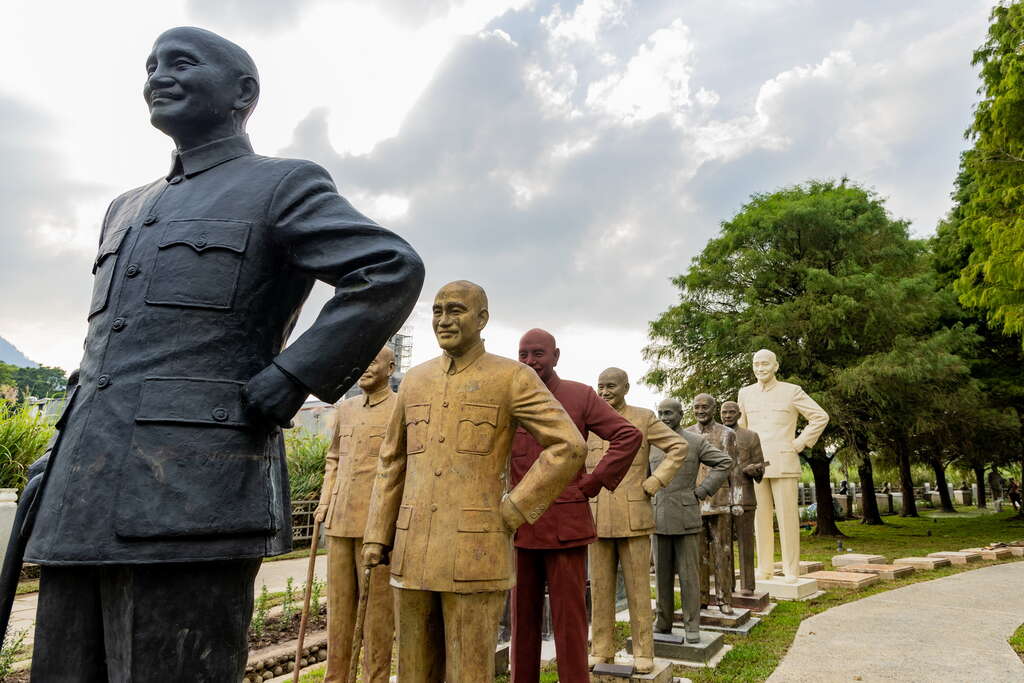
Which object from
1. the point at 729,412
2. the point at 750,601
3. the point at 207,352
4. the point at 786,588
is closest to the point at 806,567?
the point at 786,588

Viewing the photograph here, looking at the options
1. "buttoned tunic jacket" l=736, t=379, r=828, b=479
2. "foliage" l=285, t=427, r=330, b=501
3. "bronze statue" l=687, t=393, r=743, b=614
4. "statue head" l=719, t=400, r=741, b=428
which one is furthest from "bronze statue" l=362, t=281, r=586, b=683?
"foliage" l=285, t=427, r=330, b=501

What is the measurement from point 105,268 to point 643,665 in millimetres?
4354

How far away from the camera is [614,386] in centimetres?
561

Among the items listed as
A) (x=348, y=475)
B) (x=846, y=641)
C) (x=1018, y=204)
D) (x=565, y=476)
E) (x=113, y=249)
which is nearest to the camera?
(x=113, y=249)

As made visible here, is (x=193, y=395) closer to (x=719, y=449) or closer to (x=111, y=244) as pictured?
(x=111, y=244)

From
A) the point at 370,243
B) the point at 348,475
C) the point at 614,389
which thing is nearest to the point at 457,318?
the point at 370,243

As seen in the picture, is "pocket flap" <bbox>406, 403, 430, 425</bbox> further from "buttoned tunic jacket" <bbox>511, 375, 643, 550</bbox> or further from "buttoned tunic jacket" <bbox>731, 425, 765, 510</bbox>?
"buttoned tunic jacket" <bbox>731, 425, 765, 510</bbox>

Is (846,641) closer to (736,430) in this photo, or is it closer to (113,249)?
(736,430)

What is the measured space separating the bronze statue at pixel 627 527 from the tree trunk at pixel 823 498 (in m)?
14.5

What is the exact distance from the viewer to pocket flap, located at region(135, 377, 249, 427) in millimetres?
1907

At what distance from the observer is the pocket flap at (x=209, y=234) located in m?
2.10

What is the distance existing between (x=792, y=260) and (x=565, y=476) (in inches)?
739

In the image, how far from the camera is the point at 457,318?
10.6ft

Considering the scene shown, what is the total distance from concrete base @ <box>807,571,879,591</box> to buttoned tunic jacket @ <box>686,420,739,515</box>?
293cm
